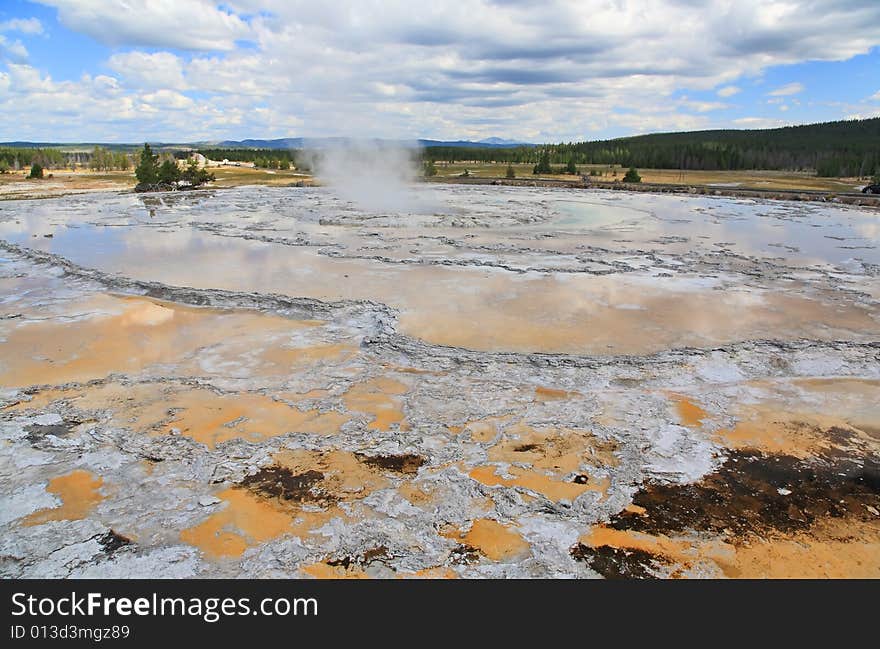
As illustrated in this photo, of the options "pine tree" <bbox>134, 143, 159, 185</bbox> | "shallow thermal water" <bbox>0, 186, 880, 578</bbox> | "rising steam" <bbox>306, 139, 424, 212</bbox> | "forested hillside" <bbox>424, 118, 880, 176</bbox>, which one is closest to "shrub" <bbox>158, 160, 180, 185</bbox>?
"pine tree" <bbox>134, 143, 159, 185</bbox>

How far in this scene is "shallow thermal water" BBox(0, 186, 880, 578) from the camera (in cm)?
447

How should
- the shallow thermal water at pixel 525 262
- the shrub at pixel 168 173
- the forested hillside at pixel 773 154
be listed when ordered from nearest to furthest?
the shallow thermal water at pixel 525 262
the shrub at pixel 168 173
the forested hillside at pixel 773 154

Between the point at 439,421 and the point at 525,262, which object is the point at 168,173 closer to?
the point at 525,262

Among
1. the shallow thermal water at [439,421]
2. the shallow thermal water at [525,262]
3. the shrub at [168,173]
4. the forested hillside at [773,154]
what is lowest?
the shallow thermal water at [439,421]

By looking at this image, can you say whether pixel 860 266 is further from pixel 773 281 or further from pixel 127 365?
pixel 127 365

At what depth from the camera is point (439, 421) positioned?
6449 mm

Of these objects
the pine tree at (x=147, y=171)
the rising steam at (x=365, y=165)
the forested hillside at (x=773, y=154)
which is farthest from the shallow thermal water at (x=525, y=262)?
the forested hillside at (x=773, y=154)

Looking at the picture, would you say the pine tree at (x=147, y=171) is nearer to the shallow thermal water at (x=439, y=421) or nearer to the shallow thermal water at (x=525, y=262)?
the shallow thermal water at (x=525, y=262)

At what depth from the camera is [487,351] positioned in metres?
8.64

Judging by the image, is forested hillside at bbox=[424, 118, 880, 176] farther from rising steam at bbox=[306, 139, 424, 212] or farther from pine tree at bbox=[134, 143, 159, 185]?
pine tree at bbox=[134, 143, 159, 185]

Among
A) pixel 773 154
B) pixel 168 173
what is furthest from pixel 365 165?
pixel 773 154

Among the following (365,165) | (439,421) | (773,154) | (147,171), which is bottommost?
(439,421)

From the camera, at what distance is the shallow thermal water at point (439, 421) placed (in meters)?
4.47

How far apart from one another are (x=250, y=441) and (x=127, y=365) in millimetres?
3311
